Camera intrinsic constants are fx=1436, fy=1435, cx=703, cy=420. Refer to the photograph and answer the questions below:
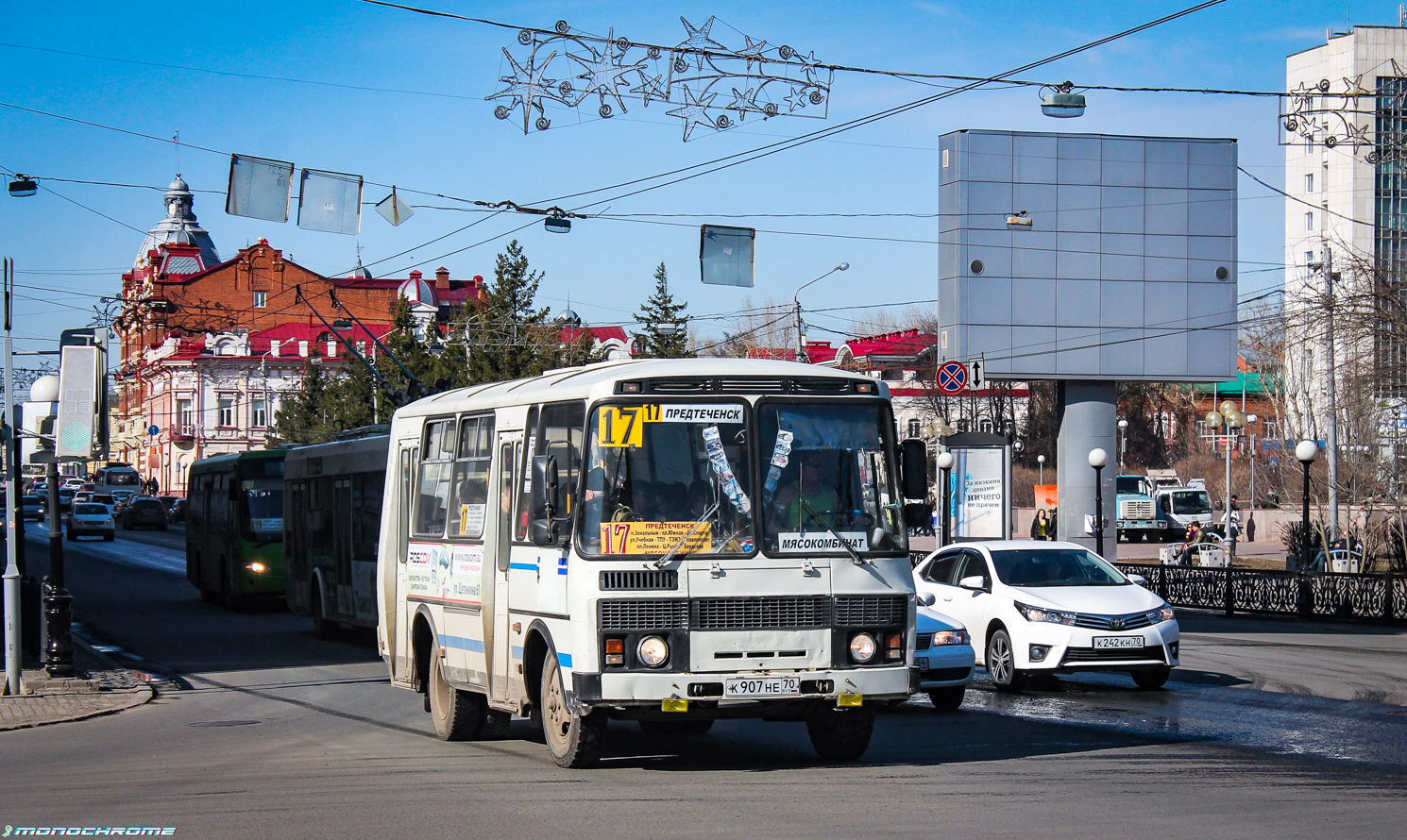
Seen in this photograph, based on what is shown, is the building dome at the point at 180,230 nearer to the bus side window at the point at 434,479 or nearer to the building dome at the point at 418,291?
the building dome at the point at 418,291

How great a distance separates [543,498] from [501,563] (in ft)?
3.33

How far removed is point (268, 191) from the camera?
18.0m

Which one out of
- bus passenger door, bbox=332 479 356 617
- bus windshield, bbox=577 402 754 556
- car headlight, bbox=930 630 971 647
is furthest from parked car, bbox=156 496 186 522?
bus windshield, bbox=577 402 754 556

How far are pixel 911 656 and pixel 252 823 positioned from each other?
4.32 metres

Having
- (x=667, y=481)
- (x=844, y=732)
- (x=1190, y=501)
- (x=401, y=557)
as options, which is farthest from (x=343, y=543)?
(x=1190, y=501)

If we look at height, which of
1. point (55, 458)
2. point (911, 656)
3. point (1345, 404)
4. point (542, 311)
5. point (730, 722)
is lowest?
point (730, 722)

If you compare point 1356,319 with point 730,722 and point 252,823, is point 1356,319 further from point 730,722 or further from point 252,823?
point 252,823

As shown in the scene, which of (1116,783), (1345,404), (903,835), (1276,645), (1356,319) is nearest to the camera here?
(903,835)

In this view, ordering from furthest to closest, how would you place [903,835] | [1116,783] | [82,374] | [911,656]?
[82,374]
[911,656]
[1116,783]
[903,835]

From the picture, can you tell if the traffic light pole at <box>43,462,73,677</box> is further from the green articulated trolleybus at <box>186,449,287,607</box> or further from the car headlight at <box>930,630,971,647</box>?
the green articulated trolleybus at <box>186,449,287,607</box>

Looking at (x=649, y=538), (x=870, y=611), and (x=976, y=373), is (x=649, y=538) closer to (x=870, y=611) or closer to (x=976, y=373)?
(x=870, y=611)

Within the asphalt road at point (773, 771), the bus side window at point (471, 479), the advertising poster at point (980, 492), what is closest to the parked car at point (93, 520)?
the advertising poster at point (980, 492)

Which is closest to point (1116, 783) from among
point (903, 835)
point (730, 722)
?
point (903, 835)

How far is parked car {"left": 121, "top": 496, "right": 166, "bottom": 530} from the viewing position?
239 feet
